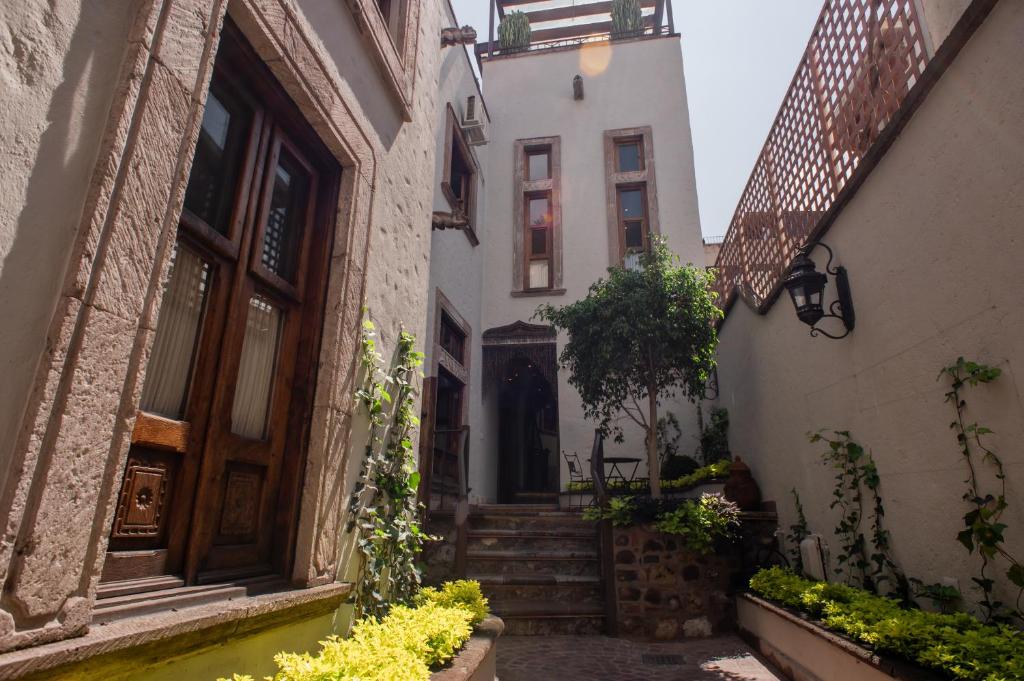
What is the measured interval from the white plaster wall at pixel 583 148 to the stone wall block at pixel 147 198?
7.72 m

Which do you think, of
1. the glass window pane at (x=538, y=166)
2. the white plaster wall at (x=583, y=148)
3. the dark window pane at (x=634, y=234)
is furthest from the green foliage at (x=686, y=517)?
the glass window pane at (x=538, y=166)

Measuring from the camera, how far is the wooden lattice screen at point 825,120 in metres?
3.42

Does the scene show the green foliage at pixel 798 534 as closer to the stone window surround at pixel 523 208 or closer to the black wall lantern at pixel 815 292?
the black wall lantern at pixel 815 292

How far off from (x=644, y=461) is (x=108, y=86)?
8066 mm

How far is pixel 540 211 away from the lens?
10328mm

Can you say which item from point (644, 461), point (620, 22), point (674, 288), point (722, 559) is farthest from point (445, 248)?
point (620, 22)

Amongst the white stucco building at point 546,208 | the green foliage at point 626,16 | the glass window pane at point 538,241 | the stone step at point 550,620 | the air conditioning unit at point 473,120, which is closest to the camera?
the stone step at point 550,620

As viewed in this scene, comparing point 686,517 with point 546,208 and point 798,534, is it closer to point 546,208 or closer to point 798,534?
point 798,534

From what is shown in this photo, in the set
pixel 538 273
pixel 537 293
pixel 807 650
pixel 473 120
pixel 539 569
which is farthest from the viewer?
pixel 538 273

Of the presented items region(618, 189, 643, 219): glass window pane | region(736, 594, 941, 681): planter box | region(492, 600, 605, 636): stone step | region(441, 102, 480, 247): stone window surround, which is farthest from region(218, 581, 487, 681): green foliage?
region(618, 189, 643, 219): glass window pane

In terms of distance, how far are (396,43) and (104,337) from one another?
2997mm

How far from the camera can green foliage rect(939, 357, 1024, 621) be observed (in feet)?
8.02

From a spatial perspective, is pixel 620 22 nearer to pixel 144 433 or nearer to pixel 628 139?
pixel 628 139

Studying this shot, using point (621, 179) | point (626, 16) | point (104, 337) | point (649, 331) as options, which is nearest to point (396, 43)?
point (104, 337)
